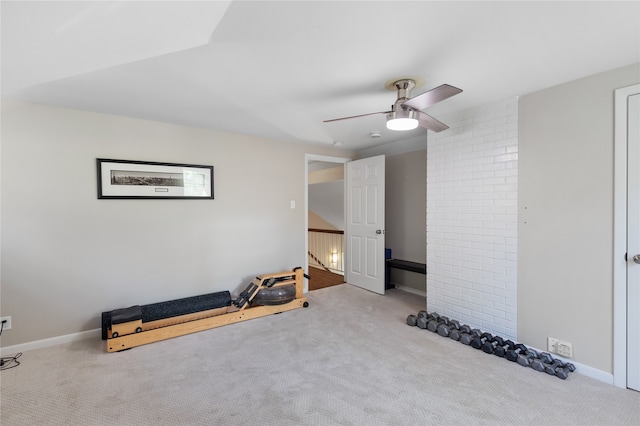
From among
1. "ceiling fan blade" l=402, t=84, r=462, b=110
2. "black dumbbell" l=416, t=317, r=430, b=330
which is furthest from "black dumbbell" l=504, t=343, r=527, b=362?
"ceiling fan blade" l=402, t=84, r=462, b=110

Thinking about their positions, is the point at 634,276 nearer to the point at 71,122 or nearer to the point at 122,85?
the point at 122,85

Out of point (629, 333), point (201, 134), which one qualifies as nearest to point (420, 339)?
point (629, 333)

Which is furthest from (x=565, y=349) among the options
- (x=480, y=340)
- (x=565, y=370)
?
(x=480, y=340)

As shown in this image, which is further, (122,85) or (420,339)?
(420,339)

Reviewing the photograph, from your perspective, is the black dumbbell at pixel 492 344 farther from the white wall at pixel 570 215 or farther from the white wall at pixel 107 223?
the white wall at pixel 107 223

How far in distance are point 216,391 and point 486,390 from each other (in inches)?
75.1

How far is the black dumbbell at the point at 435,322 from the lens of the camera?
2.87 metres

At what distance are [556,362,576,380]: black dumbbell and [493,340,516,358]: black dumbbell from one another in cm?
33

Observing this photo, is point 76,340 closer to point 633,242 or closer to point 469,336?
point 469,336

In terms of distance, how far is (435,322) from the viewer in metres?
2.92

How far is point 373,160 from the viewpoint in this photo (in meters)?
4.26

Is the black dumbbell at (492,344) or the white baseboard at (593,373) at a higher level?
the black dumbbell at (492,344)

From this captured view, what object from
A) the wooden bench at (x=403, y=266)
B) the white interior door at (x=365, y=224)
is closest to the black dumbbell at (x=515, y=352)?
the wooden bench at (x=403, y=266)

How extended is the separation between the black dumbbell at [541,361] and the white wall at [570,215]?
5.0 inches
